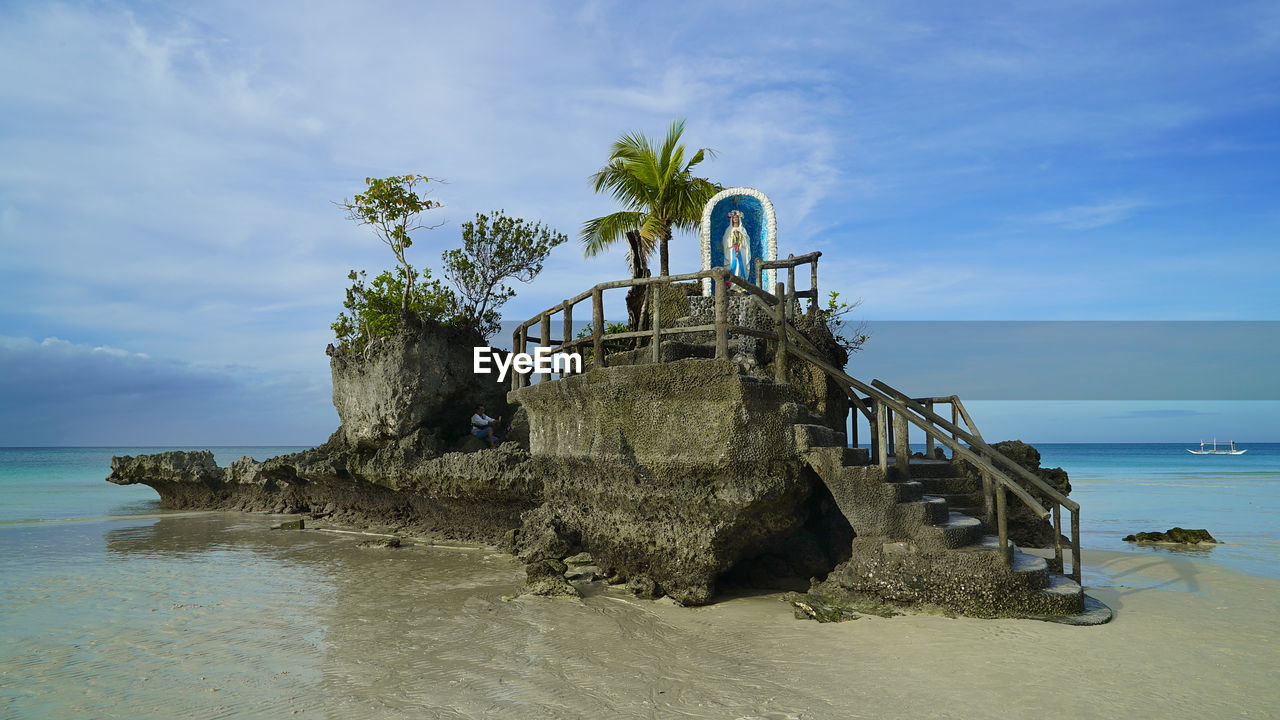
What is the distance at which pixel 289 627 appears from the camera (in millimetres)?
7902

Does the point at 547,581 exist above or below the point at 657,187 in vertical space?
below

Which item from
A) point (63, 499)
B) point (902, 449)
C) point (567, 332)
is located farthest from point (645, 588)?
point (63, 499)

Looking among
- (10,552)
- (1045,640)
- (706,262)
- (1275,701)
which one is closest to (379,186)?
(706,262)

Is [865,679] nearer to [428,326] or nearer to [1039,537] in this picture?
[1039,537]

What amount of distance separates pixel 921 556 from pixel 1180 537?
10693mm

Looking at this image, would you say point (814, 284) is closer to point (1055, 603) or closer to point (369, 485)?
point (1055, 603)

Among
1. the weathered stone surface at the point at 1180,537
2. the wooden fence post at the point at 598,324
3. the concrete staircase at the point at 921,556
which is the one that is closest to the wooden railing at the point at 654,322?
the wooden fence post at the point at 598,324

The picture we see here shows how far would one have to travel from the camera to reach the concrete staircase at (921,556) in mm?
7219

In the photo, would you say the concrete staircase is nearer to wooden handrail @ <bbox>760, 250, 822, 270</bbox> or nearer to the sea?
the sea

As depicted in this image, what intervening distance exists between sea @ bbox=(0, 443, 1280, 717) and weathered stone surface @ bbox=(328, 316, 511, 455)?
271 centimetres

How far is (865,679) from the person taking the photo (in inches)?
228

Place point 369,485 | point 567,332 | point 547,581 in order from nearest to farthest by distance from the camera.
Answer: point 547,581, point 567,332, point 369,485

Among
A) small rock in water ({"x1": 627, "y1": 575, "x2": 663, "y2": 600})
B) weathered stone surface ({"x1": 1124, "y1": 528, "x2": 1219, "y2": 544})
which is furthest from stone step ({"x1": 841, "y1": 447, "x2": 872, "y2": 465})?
weathered stone surface ({"x1": 1124, "y1": 528, "x2": 1219, "y2": 544})

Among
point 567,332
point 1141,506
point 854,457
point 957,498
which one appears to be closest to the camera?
point 854,457
